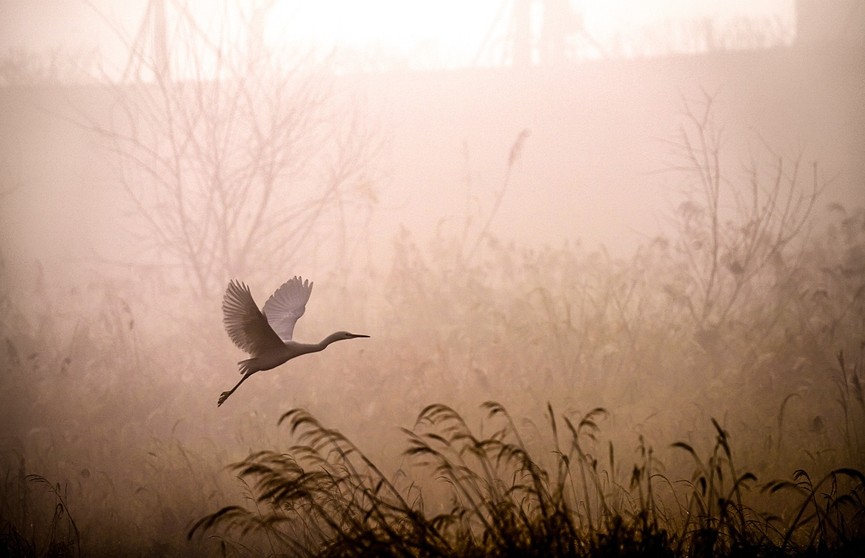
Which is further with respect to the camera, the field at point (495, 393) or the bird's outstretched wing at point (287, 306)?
the field at point (495, 393)

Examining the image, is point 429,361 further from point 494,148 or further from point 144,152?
point 144,152

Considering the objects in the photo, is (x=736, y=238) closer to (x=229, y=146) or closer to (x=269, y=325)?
(x=269, y=325)

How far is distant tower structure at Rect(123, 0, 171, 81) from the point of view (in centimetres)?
233

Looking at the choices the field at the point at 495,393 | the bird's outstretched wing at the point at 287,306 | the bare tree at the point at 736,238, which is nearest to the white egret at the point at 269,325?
the bird's outstretched wing at the point at 287,306

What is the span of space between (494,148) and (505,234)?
26 centimetres

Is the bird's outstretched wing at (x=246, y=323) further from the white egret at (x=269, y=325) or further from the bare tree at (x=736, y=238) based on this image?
the bare tree at (x=736, y=238)

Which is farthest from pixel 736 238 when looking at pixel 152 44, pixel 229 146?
pixel 152 44

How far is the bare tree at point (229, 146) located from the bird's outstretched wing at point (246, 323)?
427 mm

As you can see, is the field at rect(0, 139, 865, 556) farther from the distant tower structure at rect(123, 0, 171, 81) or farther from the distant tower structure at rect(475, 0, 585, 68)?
the distant tower structure at rect(123, 0, 171, 81)

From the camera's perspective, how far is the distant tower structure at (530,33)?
89.2 inches

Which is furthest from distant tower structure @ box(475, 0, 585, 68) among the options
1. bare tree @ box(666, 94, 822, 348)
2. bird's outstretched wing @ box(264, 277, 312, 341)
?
bird's outstretched wing @ box(264, 277, 312, 341)

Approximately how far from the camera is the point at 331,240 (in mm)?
2287

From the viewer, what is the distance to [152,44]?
7.66ft

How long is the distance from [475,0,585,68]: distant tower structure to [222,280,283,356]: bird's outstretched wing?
40.9 inches
